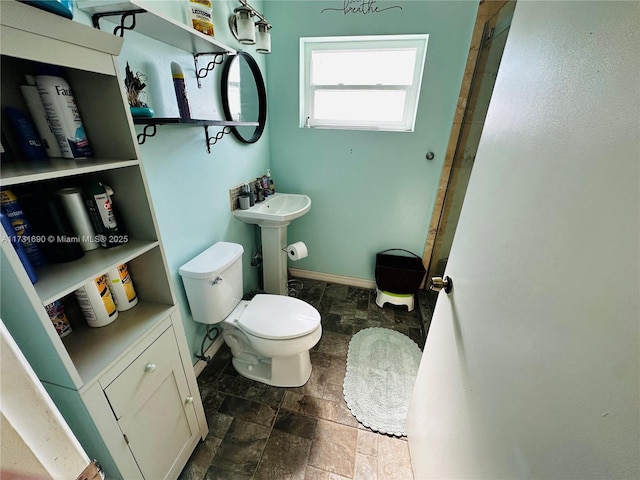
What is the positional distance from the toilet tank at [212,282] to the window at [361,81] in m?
1.27

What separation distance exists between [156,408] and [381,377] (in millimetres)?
1200

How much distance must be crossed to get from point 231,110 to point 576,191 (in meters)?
1.68

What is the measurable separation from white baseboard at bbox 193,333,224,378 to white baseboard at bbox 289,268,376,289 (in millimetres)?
998

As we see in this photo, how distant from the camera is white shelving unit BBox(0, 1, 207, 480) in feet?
1.77

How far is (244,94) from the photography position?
70.6 inches

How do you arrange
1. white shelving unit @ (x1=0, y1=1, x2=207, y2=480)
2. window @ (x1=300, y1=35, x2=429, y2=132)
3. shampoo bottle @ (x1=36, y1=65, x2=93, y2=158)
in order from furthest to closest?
1. window @ (x1=300, y1=35, x2=429, y2=132)
2. shampoo bottle @ (x1=36, y1=65, x2=93, y2=158)
3. white shelving unit @ (x1=0, y1=1, x2=207, y2=480)

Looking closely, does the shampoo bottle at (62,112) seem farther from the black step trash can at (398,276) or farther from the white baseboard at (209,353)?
the black step trash can at (398,276)

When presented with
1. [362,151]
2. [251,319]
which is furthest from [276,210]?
[251,319]

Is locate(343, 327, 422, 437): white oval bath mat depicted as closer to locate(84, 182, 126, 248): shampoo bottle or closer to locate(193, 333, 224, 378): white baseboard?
locate(193, 333, 224, 378): white baseboard

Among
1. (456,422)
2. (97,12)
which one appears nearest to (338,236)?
(456,422)

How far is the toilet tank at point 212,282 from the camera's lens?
4.22ft

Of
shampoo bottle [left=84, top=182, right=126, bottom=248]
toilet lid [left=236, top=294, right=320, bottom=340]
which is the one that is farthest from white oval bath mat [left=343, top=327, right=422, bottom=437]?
shampoo bottle [left=84, top=182, right=126, bottom=248]

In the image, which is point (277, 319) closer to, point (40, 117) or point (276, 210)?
point (276, 210)

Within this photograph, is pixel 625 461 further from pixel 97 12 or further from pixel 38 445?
pixel 97 12
